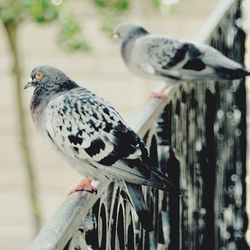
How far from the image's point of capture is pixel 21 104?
293 inches

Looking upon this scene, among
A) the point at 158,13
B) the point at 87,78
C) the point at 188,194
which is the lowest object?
the point at 87,78

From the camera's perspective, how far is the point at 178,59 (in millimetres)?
3822

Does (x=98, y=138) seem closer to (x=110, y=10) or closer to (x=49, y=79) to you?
(x=49, y=79)

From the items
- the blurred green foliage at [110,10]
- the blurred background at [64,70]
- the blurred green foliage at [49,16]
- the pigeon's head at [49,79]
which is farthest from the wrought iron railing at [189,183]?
the blurred background at [64,70]

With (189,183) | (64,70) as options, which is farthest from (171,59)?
(64,70)

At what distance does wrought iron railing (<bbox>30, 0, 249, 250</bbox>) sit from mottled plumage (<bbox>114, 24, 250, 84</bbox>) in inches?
2.4

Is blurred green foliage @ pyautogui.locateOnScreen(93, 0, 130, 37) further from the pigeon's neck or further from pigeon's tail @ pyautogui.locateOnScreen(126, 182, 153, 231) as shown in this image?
pigeon's tail @ pyautogui.locateOnScreen(126, 182, 153, 231)

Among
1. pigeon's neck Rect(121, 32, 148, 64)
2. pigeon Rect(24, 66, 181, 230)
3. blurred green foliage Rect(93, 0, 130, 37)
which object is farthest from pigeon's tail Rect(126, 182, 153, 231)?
blurred green foliage Rect(93, 0, 130, 37)

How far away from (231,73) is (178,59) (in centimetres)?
55

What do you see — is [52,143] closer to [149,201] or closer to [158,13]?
[149,201]

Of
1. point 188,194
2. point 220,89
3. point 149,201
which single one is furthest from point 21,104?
point 149,201

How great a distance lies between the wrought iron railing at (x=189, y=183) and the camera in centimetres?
163

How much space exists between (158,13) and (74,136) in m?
6.38

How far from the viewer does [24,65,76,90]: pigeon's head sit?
2.56 metres
